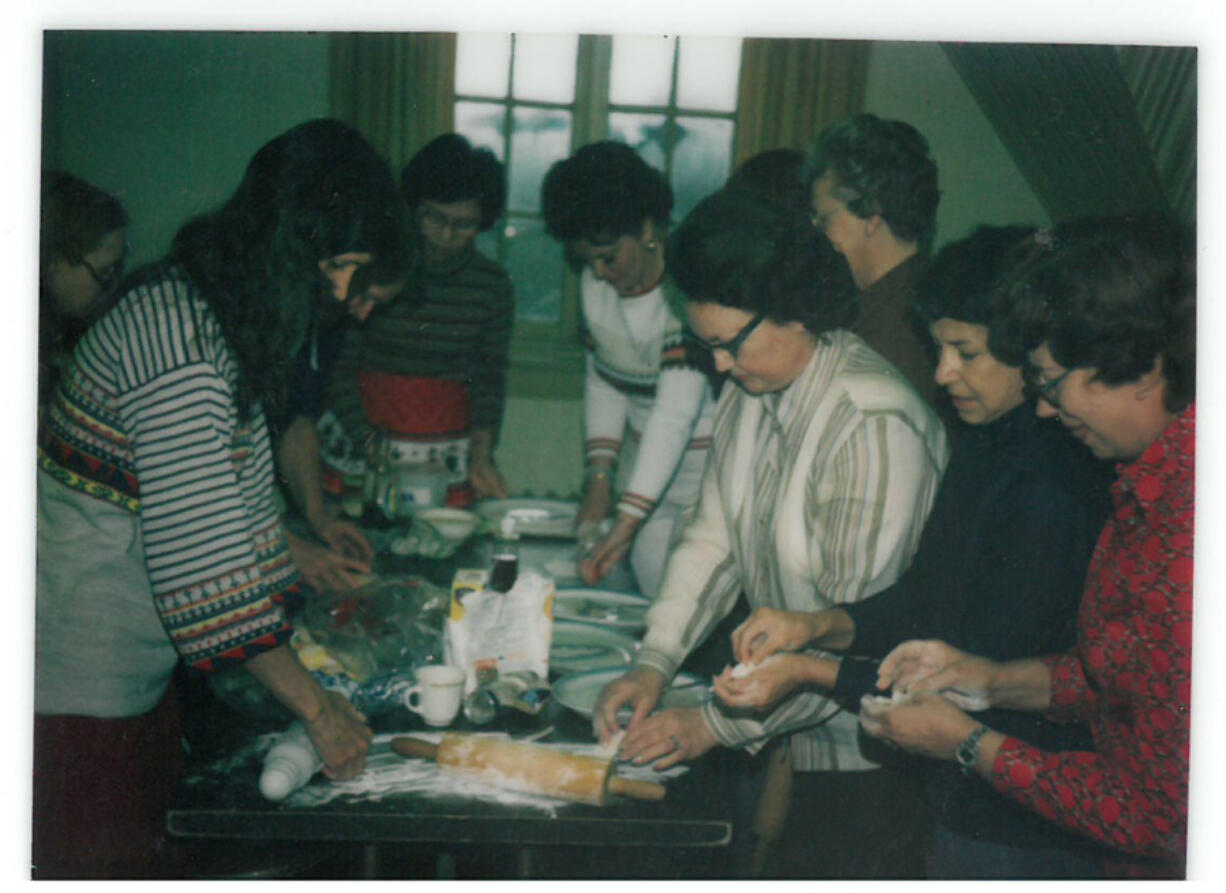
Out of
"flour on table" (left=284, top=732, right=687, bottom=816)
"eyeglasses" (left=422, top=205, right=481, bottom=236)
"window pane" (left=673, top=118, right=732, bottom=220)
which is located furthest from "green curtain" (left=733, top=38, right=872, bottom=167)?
"flour on table" (left=284, top=732, right=687, bottom=816)

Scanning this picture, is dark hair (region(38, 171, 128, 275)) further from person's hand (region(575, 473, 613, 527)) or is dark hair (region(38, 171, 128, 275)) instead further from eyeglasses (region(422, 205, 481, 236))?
person's hand (region(575, 473, 613, 527))

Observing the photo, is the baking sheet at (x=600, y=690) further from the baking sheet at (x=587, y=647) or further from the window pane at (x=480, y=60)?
the window pane at (x=480, y=60)

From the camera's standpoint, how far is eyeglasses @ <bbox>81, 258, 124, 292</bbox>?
185 centimetres

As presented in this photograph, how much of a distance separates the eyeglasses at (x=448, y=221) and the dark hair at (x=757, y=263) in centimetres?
64

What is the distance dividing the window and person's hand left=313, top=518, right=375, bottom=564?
Result: 50 centimetres

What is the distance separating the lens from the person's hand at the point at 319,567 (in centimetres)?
206

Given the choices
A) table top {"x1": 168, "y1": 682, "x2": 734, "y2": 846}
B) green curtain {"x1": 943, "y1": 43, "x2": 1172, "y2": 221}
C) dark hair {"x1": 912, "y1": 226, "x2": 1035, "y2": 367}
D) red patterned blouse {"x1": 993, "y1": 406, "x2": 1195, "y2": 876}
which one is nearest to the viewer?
table top {"x1": 168, "y1": 682, "x2": 734, "y2": 846}

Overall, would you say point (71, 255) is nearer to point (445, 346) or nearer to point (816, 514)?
point (445, 346)

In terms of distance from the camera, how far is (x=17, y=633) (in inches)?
72.7

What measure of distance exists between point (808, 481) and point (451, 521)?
99 cm

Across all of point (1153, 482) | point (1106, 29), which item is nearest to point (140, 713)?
point (1153, 482)

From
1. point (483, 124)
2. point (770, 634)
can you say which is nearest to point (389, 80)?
point (483, 124)

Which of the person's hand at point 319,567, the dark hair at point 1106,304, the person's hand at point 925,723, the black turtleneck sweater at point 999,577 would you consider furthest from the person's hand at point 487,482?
the dark hair at point 1106,304

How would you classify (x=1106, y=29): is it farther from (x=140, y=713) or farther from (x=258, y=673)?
(x=140, y=713)
